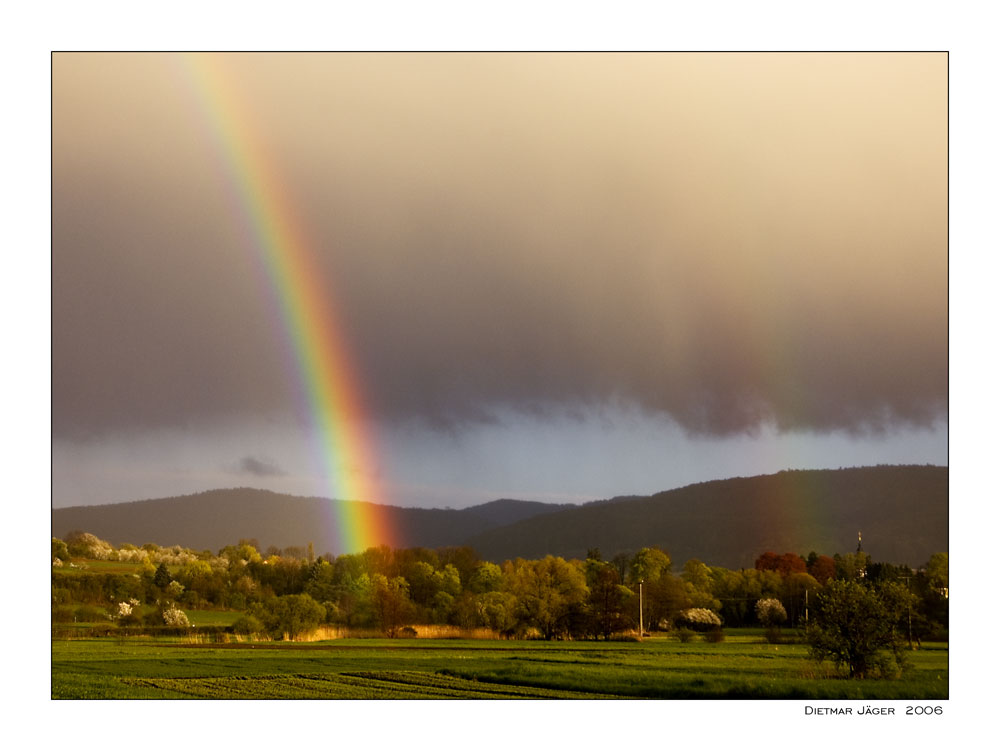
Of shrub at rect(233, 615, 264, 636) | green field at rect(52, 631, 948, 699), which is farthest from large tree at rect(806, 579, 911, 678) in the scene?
shrub at rect(233, 615, 264, 636)

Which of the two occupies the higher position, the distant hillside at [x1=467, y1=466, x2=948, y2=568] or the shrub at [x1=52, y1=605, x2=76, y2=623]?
→ the distant hillside at [x1=467, y1=466, x2=948, y2=568]

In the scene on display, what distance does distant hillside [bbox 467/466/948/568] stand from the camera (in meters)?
24.0

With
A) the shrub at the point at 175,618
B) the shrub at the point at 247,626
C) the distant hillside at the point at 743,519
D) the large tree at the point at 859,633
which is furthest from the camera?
the distant hillside at the point at 743,519

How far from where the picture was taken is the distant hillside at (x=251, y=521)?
24.4m

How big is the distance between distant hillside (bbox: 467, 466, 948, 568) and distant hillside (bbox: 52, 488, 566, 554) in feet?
2.20

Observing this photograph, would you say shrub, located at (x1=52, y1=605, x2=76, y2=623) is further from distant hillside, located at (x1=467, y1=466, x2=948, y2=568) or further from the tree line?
distant hillside, located at (x1=467, y1=466, x2=948, y2=568)

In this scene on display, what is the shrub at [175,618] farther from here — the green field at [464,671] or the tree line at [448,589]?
A: the green field at [464,671]

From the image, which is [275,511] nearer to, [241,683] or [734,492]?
[241,683]

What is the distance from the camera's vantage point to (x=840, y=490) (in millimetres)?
24625

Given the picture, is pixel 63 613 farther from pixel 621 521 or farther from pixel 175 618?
pixel 621 521

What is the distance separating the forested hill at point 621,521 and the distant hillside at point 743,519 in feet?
0.09

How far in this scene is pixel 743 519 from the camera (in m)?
25.0

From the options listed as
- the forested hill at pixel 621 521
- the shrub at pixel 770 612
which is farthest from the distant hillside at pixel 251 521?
the shrub at pixel 770 612

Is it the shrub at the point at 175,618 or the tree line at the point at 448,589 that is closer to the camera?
the tree line at the point at 448,589
